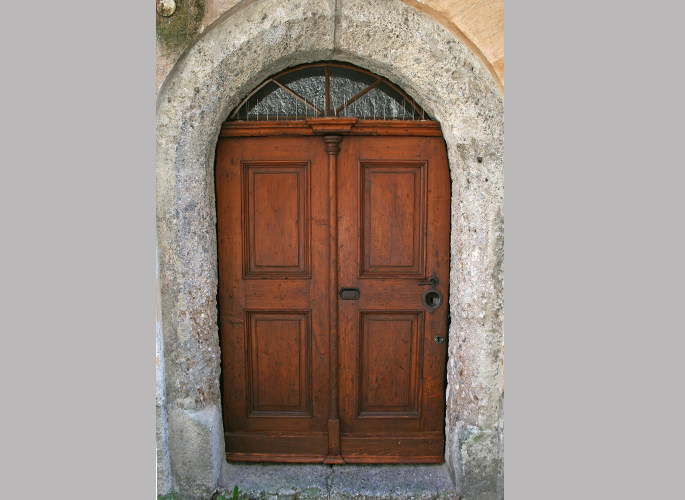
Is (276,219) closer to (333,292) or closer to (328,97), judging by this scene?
(333,292)

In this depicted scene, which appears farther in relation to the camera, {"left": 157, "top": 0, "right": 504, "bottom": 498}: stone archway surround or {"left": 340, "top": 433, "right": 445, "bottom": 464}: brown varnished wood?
{"left": 340, "top": 433, "right": 445, "bottom": 464}: brown varnished wood

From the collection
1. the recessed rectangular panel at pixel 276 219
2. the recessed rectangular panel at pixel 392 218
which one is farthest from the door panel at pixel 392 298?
the recessed rectangular panel at pixel 276 219

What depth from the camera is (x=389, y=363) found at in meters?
2.87

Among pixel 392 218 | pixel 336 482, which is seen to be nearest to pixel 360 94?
pixel 392 218

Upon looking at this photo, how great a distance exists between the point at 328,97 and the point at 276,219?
2.66 ft

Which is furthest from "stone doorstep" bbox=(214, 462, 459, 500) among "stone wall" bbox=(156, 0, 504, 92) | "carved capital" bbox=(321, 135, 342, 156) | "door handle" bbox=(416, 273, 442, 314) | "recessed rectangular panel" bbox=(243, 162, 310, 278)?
"stone wall" bbox=(156, 0, 504, 92)

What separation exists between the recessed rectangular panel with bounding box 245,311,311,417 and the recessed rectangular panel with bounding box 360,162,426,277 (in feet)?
1.92

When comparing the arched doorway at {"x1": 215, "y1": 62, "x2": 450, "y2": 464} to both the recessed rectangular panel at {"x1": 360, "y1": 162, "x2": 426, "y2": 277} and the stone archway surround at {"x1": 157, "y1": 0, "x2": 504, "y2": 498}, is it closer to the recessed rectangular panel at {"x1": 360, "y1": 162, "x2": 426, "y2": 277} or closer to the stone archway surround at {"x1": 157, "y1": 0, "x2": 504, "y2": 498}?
the recessed rectangular panel at {"x1": 360, "y1": 162, "x2": 426, "y2": 277}

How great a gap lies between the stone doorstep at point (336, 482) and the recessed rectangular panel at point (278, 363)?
0.35m

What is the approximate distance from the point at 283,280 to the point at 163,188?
89 cm

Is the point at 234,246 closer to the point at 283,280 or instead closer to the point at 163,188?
the point at 283,280

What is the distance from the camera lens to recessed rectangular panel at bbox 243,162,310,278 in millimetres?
2768

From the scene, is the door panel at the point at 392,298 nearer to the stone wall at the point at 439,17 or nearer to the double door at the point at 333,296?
the double door at the point at 333,296

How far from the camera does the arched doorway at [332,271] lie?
8.93 feet
